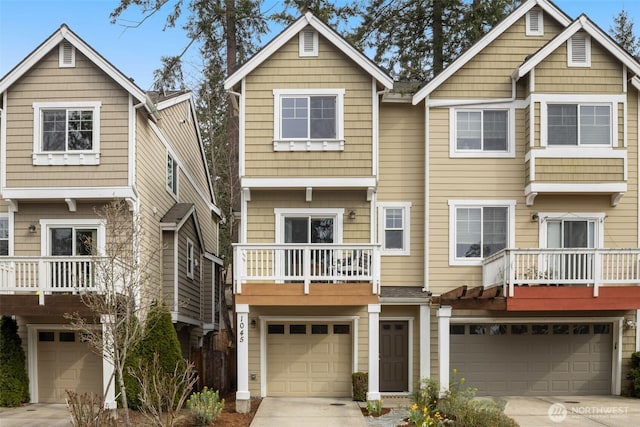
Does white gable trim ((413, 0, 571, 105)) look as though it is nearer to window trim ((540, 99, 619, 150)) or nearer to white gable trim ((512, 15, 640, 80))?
white gable trim ((512, 15, 640, 80))

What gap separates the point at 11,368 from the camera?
53.2ft

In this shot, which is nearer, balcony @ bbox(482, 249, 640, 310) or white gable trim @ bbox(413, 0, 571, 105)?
balcony @ bbox(482, 249, 640, 310)

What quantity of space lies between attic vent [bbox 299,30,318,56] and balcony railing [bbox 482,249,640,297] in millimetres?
6723

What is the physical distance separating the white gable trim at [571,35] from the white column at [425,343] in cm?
633

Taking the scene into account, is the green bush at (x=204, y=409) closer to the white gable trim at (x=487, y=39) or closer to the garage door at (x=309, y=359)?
the garage door at (x=309, y=359)

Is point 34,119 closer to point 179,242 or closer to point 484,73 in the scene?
point 179,242

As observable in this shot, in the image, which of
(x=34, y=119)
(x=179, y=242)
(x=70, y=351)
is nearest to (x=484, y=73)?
(x=179, y=242)

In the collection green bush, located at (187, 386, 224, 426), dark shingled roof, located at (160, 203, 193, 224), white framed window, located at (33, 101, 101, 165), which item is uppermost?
white framed window, located at (33, 101, 101, 165)

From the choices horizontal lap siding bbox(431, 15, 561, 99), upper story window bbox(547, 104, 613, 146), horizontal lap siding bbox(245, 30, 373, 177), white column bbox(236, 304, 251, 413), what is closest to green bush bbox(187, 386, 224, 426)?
white column bbox(236, 304, 251, 413)

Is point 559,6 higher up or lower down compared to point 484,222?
higher up

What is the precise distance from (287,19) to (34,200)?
41.7ft

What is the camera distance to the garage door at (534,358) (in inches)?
683

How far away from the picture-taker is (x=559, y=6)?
1752cm

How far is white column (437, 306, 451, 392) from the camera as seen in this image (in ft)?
51.7
